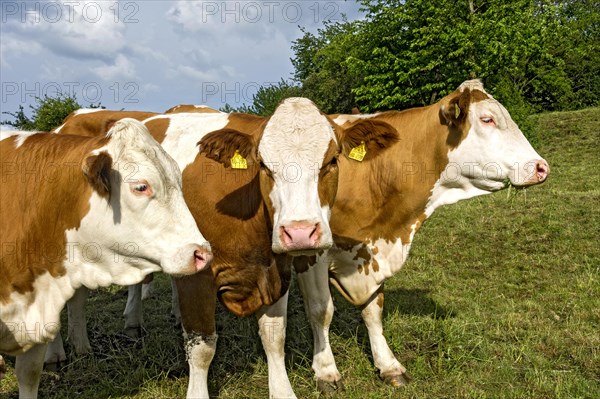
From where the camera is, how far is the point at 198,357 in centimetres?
387

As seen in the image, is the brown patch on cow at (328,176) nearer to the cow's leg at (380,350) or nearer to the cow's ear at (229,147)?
the cow's ear at (229,147)

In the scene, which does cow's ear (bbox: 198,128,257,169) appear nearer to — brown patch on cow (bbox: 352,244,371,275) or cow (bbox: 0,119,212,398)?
cow (bbox: 0,119,212,398)

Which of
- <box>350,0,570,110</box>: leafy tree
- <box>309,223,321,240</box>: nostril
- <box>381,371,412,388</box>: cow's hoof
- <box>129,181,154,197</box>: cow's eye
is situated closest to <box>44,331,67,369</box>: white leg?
<box>129,181,154,197</box>: cow's eye

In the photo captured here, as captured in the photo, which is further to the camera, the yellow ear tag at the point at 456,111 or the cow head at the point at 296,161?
the yellow ear tag at the point at 456,111

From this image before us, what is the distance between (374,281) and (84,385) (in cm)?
268

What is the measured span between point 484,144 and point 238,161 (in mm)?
2389

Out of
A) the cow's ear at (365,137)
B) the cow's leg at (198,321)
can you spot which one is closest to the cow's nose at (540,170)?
the cow's ear at (365,137)

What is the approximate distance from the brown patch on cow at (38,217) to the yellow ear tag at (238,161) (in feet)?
2.99

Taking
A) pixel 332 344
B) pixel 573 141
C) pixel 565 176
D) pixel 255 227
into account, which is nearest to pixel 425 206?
pixel 332 344

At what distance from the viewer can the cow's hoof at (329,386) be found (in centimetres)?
448

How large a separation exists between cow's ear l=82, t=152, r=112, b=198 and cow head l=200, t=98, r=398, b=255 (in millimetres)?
848

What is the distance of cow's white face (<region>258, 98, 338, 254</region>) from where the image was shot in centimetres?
318

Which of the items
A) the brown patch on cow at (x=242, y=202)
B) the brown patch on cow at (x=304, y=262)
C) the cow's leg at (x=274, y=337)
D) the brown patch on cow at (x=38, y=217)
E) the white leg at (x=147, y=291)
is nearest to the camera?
the brown patch on cow at (x=38, y=217)

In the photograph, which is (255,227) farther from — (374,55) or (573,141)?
(374,55)
